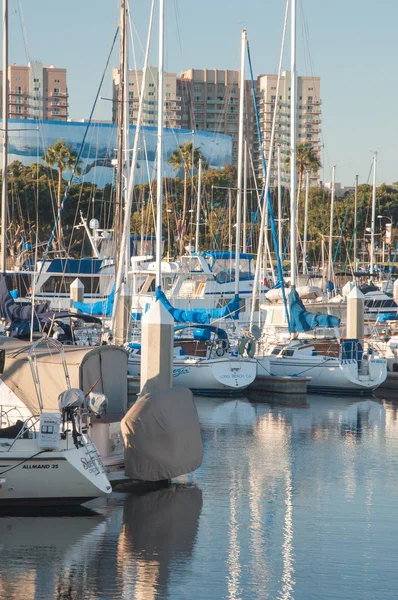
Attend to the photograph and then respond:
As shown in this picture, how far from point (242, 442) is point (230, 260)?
1057 inches

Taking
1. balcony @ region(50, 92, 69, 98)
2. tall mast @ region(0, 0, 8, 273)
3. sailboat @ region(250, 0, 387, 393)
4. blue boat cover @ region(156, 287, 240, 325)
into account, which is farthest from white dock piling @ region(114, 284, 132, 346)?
balcony @ region(50, 92, 69, 98)

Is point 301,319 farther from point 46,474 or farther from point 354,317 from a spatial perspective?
point 46,474

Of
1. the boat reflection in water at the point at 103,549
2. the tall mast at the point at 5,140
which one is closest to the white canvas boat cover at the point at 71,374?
the boat reflection in water at the point at 103,549

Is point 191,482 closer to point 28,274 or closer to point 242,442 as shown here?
point 242,442

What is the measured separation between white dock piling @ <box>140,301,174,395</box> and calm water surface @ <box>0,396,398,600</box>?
2074 mm

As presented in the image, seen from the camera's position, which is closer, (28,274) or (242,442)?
(242,442)

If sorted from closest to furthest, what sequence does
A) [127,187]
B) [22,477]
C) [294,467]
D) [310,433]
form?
[22,477] < [294,467] < [310,433] < [127,187]

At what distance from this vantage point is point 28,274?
51.9 metres

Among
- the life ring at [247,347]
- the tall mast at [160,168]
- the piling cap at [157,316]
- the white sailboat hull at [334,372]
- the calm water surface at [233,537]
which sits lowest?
the calm water surface at [233,537]

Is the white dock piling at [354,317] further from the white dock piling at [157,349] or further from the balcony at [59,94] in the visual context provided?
the balcony at [59,94]

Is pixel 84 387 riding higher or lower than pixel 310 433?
higher

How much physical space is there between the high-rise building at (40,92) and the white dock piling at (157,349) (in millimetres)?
148934

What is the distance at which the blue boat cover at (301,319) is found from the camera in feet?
117

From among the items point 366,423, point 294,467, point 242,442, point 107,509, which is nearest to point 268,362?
point 366,423
